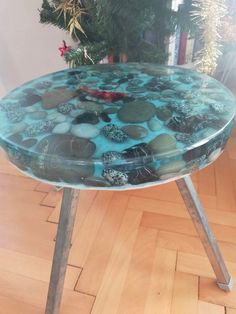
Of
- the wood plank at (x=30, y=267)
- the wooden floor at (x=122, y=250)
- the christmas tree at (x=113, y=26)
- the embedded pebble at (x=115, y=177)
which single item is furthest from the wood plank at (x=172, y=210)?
the embedded pebble at (x=115, y=177)

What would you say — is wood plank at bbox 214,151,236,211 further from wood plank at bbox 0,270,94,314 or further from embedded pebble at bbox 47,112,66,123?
embedded pebble at bbox 47,112,66,123

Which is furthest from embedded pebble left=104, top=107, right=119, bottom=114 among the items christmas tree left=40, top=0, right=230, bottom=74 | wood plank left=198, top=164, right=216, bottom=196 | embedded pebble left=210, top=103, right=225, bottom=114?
wood plank left=198, top=164, right=216, bottom=196

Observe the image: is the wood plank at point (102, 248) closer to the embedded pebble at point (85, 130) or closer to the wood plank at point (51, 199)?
the wood plank at point (51, 199)

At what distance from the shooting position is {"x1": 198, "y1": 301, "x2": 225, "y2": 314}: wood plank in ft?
1.54

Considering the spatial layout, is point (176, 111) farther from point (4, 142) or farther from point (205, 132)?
point (4, 142)

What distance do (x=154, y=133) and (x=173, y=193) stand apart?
1.54 feet

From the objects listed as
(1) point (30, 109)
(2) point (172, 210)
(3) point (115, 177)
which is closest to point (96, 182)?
(3) point (115, 177)

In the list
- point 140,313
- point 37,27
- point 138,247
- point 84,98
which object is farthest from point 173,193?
point 37,27

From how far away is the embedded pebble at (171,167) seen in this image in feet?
0.85

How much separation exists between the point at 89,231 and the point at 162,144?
424 mm

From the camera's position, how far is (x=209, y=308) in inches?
18.7

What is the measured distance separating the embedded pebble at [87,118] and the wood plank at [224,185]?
477 millimetres

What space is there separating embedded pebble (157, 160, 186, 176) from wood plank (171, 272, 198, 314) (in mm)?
320

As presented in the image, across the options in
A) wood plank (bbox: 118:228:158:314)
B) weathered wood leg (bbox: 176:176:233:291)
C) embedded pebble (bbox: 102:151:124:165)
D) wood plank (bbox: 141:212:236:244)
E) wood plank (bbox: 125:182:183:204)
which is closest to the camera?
embedded pebble (bbox: 102:151:124:165)
